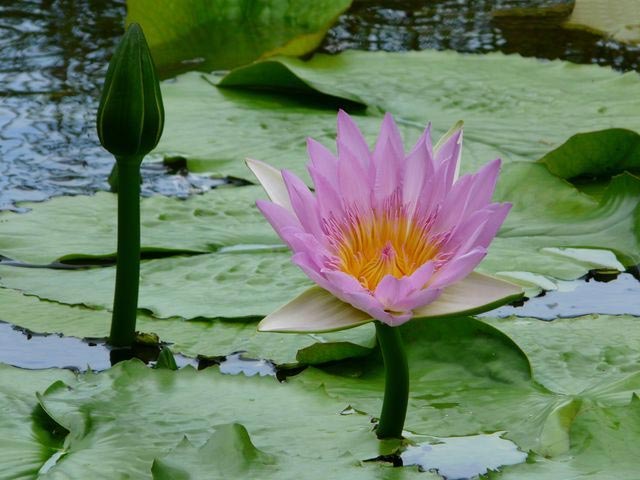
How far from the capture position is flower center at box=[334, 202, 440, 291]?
1142 mm

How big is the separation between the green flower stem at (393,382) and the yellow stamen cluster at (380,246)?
0.06m

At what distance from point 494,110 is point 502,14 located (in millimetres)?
1188

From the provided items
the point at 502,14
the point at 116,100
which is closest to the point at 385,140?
the point at 116,100

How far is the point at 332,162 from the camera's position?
1217 mm

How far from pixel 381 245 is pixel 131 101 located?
16.7 inches

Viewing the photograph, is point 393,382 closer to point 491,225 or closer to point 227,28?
point 491,225

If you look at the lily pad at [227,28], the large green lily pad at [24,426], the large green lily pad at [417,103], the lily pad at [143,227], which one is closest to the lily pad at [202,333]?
the lily pad at [143,227]

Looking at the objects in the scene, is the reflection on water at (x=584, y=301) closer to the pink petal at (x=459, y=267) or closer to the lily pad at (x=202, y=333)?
the lily pad at (x=202, y=333)

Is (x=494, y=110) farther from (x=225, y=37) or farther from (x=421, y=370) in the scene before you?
(x=421, y=370)

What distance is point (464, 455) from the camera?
1285 mm

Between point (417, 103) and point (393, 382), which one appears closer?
point (393, 382)

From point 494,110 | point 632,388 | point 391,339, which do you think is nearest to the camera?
point 391,339

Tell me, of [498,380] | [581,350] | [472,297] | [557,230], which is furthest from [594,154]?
[472,297]

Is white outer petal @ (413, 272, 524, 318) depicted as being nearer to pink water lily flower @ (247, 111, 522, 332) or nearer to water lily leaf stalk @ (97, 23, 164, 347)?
pink water lily flower @ (247, 111, 522, 332)
